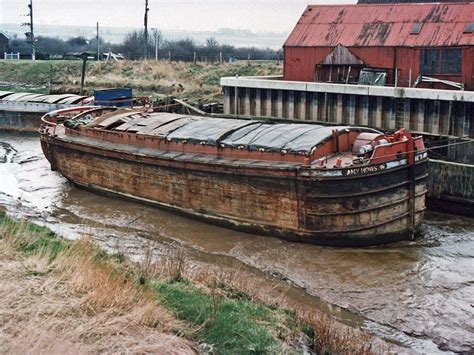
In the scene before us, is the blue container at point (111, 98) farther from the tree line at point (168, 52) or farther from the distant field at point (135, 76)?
the tree line at point (168, 52)

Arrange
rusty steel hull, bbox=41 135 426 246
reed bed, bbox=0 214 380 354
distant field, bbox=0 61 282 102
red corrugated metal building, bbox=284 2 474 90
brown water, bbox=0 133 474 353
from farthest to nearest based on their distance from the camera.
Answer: distant field, bbox=0 61 282 102 → red corrugated metal building, bbox=284 2 474 90 → rusty steel hull, bbox=41 135 426 246 → brown water, bbox=0 133 474 353 → reed bed, bbox=0 214 380 354

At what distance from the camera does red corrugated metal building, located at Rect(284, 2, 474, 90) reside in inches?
948

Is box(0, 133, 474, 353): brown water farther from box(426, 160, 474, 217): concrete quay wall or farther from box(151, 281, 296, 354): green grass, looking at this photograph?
box(151, 281, 296, 354): green grass

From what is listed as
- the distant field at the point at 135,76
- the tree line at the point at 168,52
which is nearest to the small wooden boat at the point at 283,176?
the distant field at the point at 135,76

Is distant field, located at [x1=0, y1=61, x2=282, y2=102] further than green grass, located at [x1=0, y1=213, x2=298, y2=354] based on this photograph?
Yes

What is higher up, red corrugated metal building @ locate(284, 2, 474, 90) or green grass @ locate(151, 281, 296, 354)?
red corrugated metal building @ locate(284, 2, 474, 90)

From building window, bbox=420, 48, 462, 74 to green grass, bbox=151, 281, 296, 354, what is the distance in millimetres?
16750

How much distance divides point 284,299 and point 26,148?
77.0ft

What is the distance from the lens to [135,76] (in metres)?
49.0

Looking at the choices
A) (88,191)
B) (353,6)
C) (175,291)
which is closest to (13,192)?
(88,191)

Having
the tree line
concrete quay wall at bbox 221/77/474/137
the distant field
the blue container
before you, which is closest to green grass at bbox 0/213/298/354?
concrete quay wall at bbox 221/77/474/137

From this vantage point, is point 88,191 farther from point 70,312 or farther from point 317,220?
point 70,312

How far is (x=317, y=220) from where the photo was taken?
16.0m

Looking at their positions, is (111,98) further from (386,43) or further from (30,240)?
(30,240)
